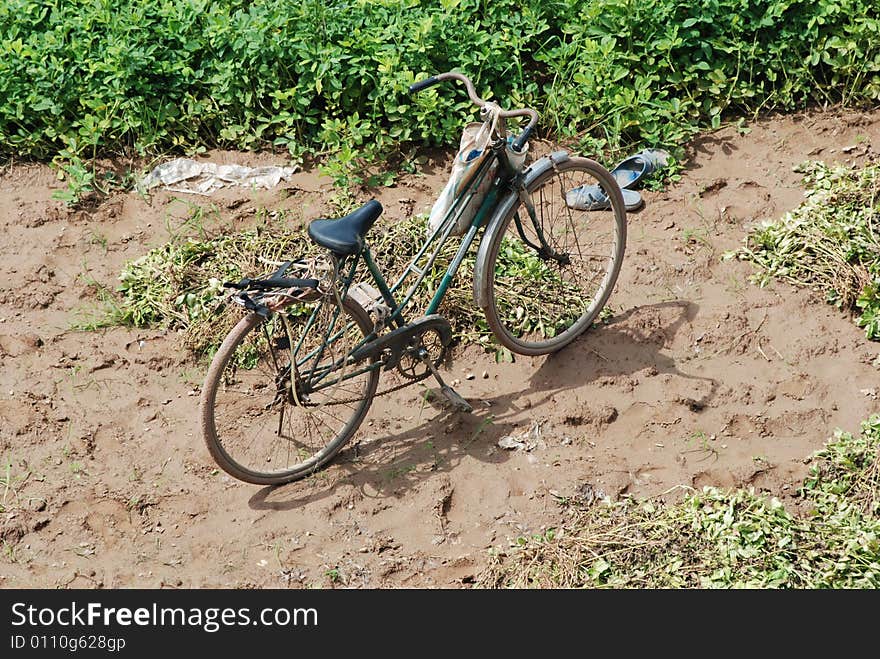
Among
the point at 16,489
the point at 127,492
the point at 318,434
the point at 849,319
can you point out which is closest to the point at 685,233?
the point at 849,319

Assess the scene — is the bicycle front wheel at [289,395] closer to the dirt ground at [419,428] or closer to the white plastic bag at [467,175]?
the dirt ground at [419,428]

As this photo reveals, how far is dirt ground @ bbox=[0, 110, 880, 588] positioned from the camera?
4.61 m

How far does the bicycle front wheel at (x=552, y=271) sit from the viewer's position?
518 centimetres

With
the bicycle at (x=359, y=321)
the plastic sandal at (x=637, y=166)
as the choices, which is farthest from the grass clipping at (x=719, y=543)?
the plastic sandal at (x=637, y=166)

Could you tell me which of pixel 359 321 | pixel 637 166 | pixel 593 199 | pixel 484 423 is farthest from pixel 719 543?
pixel 637 166

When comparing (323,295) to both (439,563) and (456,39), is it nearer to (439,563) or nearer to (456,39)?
(439,563)

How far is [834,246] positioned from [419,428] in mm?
2383

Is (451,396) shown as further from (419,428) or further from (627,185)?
(627,185)

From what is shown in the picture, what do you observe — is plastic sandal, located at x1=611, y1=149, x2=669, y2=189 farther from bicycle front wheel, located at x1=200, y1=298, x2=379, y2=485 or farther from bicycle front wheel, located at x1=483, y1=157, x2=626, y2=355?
bicycle front wheel, located at x1=200, y1=298, x2=379, y2=485

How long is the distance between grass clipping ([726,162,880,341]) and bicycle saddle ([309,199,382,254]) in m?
2.32

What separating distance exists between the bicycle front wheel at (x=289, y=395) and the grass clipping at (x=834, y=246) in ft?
7.43

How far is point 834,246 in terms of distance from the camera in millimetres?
5668

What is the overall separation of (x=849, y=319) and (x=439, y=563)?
248 centimetres

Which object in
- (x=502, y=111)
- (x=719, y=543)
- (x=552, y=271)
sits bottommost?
(x=719, y=543)
